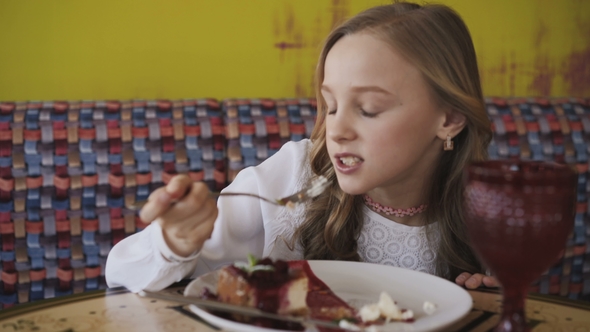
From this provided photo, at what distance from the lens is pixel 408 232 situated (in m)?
1.45

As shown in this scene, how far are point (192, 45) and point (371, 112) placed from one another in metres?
1.04

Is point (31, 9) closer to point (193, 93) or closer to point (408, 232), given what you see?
point (193, 93)

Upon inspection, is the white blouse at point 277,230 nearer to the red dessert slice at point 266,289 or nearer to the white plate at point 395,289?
the white plate at point 395,289

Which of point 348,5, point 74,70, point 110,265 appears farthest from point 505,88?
point 110,265

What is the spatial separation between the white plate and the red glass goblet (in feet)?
0.41

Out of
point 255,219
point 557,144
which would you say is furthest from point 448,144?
point 557,144

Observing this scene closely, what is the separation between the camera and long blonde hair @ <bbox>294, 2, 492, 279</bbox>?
1297mm

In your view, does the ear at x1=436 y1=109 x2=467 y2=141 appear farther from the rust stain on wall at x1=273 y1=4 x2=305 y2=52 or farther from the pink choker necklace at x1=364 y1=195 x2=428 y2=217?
the rust stain on wall at x1=273 y1=4 x2=305 y2=52

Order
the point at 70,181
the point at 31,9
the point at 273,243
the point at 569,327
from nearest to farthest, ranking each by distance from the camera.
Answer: the point at 569,327 → the point at 273,243 → the point at 70,181 → the point at 31,9

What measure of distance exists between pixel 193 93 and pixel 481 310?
137 cm

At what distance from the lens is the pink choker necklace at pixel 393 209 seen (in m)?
1.44

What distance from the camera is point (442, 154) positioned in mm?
1471

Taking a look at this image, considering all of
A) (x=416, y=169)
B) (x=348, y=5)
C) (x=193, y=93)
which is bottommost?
(x=416, y=169)

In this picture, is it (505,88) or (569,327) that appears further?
(505,88)
